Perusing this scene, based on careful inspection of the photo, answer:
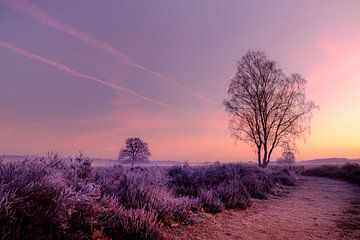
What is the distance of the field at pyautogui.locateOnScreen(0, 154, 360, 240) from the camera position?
4.56m

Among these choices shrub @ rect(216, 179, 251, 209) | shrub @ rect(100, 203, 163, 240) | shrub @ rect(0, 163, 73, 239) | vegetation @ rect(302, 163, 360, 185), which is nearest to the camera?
shrub @ rect(0, 163, 73, 239)

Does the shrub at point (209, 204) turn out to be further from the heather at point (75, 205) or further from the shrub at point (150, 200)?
the shrub at point (150, 200)

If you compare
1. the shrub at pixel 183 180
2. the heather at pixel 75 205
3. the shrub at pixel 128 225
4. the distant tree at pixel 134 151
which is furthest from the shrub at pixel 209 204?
the distant tree at pixel 134 151

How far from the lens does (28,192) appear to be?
4.63 metres

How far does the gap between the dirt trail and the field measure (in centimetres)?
2

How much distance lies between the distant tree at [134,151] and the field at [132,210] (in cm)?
4094

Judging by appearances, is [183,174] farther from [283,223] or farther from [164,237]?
[164,237]

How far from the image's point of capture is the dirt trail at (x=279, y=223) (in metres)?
7.12

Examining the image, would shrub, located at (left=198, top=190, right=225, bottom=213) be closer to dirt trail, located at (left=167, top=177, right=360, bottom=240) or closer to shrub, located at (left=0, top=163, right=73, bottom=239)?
dirt trail, located at (left=167, top=177, right=360, bottom=240)

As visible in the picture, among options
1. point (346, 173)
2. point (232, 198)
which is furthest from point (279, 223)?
point (346, 173)

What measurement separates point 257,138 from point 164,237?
28668 mm

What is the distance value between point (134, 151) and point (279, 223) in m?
45.8

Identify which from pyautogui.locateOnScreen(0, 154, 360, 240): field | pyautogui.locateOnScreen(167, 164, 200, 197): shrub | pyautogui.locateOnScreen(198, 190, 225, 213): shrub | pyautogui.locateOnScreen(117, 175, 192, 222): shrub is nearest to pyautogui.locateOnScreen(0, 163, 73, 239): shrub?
pyautogui.locateOnScreen(0, 154, 360, 240): field

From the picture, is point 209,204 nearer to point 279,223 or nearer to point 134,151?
point 279,223
